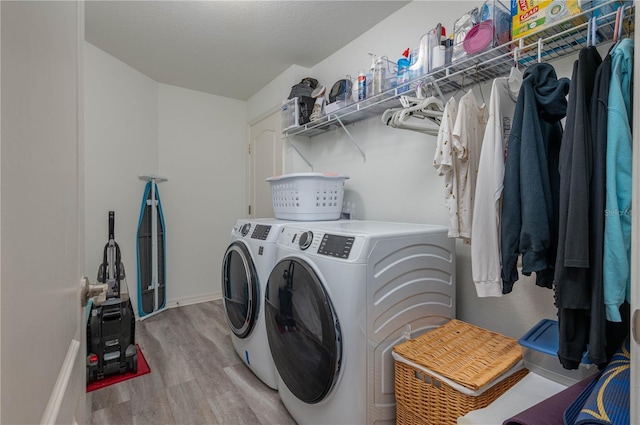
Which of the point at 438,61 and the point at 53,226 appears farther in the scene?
the point at 438,61

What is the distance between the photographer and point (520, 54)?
1.21m

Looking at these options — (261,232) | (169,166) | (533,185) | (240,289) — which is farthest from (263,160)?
(533,185)

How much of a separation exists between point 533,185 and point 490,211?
17 centimetres

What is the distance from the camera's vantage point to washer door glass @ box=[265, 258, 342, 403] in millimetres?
1256

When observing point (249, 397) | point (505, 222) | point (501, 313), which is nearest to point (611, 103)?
point (505, 222)

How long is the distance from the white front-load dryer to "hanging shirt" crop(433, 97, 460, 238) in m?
0.93

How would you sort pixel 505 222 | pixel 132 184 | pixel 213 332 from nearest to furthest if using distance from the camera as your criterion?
1. pixel 505 222
2. pixel 213 332
3. pixel 132 184

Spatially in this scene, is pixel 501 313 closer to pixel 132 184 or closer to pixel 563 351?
pixel 563 351

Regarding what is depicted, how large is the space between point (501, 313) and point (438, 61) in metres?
1.30

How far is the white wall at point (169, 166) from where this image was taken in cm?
263

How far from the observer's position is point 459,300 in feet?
5.73

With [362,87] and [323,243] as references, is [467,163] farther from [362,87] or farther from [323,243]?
[362,87]

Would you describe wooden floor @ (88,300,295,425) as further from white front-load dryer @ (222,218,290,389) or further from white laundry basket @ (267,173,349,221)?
white laundry basket @ (267,173,349,221)

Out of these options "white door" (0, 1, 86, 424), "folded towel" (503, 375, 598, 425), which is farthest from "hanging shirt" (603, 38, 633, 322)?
"white door" (0, 1, 86, 424)
